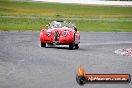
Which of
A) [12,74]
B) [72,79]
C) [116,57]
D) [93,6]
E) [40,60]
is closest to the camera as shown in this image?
[72,79]

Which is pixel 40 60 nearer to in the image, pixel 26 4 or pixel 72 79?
pixel 72 79

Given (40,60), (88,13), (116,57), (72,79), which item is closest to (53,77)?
(72,79)

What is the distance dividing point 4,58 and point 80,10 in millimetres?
62621

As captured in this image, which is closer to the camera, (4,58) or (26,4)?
(4,58)

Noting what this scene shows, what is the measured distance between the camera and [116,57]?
19.3 metres

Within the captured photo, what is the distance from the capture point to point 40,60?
1730cm

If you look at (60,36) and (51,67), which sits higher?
(51,67)

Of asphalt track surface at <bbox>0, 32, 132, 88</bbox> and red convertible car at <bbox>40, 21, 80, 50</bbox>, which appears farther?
red convertible car at <bbox>40, 21, 80, 50</bbox>

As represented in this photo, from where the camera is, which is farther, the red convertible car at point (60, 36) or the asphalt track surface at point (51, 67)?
the red convertible car at point (60, 36)

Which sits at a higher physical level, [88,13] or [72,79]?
[72,79]

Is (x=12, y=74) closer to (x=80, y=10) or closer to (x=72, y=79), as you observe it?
(x=72, y=79)

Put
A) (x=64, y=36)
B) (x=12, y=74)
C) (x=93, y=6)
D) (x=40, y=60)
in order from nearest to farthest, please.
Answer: (x=12, y=74), (x=40, y=60), (x=64, y=36), (x=93, y=6)

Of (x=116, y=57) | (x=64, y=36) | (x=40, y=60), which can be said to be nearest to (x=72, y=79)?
(x=40, y=60)

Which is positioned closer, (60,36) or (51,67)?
(51,67)
